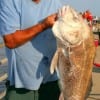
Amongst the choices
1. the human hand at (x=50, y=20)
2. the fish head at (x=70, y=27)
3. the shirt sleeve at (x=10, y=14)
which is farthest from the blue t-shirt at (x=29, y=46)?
the fish head at (x=70, y=27)

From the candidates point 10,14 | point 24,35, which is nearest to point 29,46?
point 24,35

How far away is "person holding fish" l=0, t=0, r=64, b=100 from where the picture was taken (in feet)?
13.8

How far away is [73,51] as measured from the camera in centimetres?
396

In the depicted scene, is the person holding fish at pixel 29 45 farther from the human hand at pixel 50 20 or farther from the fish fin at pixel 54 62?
the fish fin at pixel 54 62

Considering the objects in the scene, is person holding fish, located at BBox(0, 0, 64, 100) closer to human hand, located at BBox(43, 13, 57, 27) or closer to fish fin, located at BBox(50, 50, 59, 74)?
human hand, located at BBox(43, 13, 57, 27)

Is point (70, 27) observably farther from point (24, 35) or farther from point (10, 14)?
point (10, 14)

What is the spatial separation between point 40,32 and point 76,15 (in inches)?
17.2

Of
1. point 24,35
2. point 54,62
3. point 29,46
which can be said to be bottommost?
point 54,62

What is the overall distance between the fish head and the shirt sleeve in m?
0.45

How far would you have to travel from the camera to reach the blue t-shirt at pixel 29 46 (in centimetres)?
423

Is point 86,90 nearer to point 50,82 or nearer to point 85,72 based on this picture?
point 85,72

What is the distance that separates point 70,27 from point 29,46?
538 mm

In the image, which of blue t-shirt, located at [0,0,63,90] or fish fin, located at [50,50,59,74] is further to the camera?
blue t-shirt, located at [0,0,63,90]

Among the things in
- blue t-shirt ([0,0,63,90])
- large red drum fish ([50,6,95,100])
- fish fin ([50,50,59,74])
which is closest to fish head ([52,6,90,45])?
large red drum fish ([50,6,95,100])
